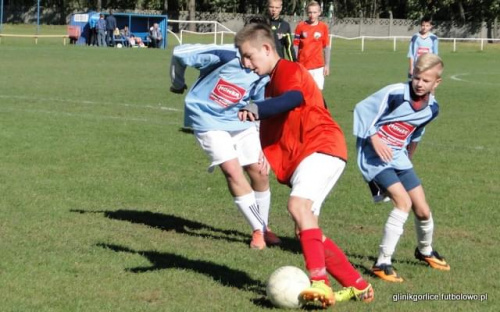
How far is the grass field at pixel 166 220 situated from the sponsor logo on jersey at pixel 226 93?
116cm

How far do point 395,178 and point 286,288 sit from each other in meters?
1.41

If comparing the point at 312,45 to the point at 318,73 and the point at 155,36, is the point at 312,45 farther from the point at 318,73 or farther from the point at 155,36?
the point at 155,36

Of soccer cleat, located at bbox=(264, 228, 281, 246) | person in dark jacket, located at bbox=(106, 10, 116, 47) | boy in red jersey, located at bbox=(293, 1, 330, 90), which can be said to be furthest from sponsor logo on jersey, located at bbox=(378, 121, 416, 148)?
person in dark jacket, located at bbox=(106, 10, 116, 47)

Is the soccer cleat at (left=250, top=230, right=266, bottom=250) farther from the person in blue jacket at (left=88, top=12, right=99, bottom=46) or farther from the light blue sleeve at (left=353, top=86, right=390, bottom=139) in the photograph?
the person in blue jacket at (left=88, top=12, right=99, bottom=46)

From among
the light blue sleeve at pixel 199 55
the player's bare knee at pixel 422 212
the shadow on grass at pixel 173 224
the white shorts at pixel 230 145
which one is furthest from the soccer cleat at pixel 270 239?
the light blue sleeve at pixel 199 55

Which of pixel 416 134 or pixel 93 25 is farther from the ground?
pixel 93 25

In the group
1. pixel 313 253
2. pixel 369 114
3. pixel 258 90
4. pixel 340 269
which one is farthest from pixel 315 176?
pixel 258 90

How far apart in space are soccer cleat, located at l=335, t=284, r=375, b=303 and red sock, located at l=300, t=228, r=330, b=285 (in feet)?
0.94

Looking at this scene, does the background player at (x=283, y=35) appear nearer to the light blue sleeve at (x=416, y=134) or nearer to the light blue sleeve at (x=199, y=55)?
the light blue sleeve at (x=199, y=55)

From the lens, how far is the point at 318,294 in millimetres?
5184

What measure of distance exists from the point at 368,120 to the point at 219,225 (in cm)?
234

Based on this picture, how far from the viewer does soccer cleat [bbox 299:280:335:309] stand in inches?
204

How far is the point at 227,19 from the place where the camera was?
73125 millimetres

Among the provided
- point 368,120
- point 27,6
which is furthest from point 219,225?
point 27,6
